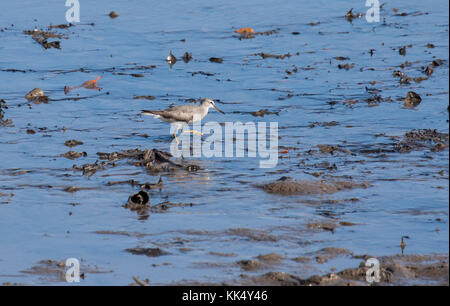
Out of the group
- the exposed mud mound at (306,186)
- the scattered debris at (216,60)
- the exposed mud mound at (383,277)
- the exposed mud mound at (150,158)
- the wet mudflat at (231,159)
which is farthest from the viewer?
the scattered debris at (216,60)

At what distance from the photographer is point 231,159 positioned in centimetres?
1202

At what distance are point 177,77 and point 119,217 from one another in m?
8.24

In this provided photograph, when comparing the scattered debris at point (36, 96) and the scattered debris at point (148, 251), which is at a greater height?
the scattered debris at point (36, 96)

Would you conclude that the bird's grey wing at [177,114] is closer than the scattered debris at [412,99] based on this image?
Yes

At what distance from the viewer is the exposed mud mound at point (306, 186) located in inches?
400

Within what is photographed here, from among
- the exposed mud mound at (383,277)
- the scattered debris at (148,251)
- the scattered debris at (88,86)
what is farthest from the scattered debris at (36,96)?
the exposed mud mound at (383,277)

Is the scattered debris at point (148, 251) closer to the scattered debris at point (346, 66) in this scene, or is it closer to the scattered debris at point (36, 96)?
the scattered debris at point (36, 96)

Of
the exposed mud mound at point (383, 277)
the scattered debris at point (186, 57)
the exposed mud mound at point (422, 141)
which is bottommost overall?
the exposed mud mound at point (383, 277)

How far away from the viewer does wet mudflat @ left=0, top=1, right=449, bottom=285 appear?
821 cm

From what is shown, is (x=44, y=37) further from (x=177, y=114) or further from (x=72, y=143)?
(x=72, y=143)

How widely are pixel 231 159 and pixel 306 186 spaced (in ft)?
6.65

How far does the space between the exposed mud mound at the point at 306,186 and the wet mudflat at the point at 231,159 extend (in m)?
0.03

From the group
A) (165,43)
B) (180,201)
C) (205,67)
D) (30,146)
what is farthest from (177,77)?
(180,201)

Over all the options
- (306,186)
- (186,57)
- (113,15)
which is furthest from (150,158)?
(113,15)
